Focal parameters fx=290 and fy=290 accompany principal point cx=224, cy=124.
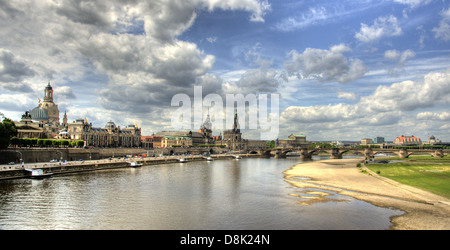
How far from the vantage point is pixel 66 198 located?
38.0 m

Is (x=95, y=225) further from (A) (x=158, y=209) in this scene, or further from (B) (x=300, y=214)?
(B) (x=300, y=214)

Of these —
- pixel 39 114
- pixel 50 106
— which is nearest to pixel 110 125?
pixel 50 106

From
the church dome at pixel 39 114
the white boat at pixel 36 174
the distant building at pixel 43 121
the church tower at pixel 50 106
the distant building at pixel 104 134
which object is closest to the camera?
A: the white boat at pixel 36 174

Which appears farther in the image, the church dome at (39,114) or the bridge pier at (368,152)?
the church dome at (39,114)

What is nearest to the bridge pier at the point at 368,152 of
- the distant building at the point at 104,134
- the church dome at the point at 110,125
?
the distant building at the point at 104,134

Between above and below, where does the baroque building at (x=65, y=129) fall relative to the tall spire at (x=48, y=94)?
below

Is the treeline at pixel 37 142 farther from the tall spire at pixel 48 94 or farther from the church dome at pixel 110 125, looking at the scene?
the tall spire at pixel 48 94

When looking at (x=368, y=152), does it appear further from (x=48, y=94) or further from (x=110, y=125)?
(x=48, y=94)

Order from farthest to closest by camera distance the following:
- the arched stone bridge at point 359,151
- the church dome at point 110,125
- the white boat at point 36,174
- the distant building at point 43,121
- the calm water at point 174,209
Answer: the church dome at point 110,125
the arched stone bridge at point 359,151
the distant building at point 43,121
the white boat at point 36,174
the calm water at point 174,209

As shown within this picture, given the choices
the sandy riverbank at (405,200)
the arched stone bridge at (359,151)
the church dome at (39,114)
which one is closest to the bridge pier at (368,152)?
the arched stone bridge at (359,151)

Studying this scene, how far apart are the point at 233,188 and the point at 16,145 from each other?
82.2 metres

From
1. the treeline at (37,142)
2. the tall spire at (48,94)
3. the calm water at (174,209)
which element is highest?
the tall spire at (48,94)

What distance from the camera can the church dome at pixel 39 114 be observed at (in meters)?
158
